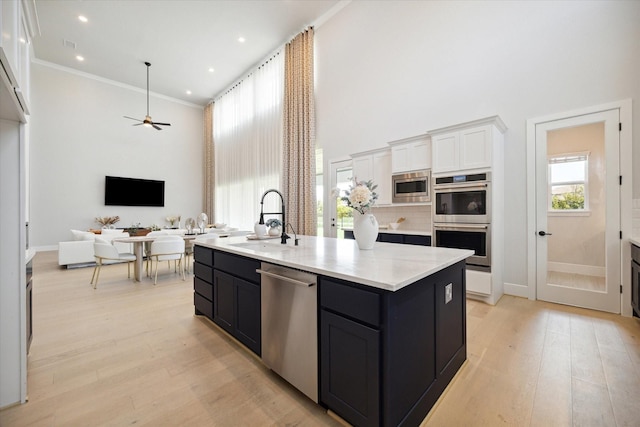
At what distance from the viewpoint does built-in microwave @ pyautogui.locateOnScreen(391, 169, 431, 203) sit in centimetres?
397

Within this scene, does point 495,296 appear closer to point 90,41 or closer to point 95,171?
point 90,41

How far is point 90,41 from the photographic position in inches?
249

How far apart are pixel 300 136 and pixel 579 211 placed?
499 cm

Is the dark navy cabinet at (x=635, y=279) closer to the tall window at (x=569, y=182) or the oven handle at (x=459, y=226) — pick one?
the tall window at (x=569, y=182)

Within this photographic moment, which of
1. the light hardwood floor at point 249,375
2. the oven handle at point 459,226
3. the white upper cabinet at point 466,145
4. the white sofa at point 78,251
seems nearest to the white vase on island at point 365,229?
the light hardwood floor at point 249,375

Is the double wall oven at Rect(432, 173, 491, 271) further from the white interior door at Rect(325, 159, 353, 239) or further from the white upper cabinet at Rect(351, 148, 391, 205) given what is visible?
the white interior door at Rect(325, 159, 353, 239)

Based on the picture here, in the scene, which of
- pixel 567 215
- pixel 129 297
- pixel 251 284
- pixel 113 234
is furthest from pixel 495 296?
pixel 113 234

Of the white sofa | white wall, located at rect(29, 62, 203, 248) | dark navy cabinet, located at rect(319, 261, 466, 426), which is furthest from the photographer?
white wall, located at rect(29, 62, 203, 248)

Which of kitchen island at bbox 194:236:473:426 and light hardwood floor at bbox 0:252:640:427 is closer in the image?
kitchen island at bbox 194:236:473:426

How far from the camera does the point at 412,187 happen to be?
4.14 metres

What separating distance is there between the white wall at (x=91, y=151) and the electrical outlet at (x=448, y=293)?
9737 millimetres

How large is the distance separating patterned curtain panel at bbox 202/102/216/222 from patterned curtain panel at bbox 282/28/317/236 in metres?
4.35

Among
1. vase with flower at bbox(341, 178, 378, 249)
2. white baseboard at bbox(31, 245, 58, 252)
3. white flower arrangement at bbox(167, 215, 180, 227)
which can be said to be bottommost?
white baseboard at bbox(31, 245, 58, 252)

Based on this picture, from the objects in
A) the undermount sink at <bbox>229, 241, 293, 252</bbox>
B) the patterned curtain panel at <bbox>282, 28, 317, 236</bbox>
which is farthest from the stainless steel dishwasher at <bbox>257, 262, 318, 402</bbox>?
the patterned curtain panel at <bbox>282, 28, 317, 236</bbox>
